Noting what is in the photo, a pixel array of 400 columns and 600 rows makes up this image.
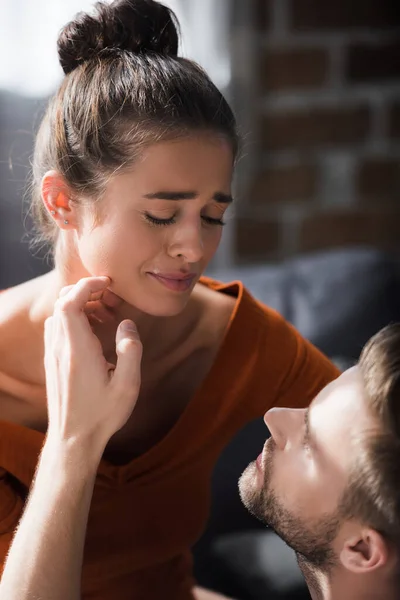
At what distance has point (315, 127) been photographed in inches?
96.1

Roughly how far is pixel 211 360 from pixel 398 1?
4.96ft

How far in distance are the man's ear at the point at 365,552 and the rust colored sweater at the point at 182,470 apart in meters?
0.38

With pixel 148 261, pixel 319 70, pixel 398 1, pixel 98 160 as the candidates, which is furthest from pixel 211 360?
pixel 398 1

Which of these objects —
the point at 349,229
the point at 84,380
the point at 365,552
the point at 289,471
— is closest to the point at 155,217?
the point at 84,380

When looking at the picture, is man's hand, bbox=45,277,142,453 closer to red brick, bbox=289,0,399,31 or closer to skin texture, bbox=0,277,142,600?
skin texture, bbox=0,277,142,600

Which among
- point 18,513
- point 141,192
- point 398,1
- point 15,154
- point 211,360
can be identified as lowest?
point 18,513

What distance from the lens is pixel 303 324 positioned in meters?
1.81

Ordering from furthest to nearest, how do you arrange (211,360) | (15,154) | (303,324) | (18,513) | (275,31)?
(275,31) < (15,154) < (303,324) < (211,360) < (18,513)

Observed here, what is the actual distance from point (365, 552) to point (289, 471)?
0.42 feet

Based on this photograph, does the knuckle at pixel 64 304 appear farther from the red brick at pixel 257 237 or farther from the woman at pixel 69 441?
the red brick at pixel 257 237

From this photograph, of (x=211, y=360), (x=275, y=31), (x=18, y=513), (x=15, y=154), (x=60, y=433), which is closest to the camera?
(x=60, y=433)

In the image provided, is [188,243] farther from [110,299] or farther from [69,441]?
[69,441]

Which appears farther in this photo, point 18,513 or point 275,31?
point 275,31

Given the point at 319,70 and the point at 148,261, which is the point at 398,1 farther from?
the point at 148,261
